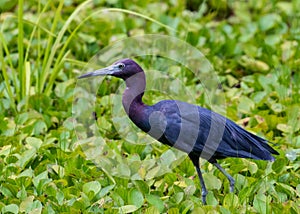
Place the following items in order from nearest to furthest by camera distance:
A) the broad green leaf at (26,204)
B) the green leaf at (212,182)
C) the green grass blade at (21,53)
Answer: the broad green leaf at (26,204) → the green leaf at (212,182) → the green grass blade at (21,53)

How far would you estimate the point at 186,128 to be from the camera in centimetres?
438

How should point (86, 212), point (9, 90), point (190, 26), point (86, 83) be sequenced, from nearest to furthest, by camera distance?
point (86, 212) < point (9, 90) < point (86, 83) < point (190, 26)

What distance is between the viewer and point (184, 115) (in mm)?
4398

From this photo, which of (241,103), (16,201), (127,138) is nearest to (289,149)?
(241,103)

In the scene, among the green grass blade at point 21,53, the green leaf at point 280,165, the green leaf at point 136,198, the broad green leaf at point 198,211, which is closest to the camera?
the broad green leaf at point 198,211

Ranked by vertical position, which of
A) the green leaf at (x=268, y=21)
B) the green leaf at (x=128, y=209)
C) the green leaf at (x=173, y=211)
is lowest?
the green leaf at (x=128, y=209)

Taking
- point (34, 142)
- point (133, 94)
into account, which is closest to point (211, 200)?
point (133, 94)

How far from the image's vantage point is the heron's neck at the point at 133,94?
438 centimetres

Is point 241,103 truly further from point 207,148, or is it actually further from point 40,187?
point 40,187

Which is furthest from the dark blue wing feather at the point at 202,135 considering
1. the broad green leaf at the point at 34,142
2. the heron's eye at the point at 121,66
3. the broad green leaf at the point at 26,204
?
the broad green leaf at the point at 34,142

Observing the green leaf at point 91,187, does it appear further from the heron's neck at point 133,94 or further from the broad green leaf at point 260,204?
the broad green leaf at point 260,204

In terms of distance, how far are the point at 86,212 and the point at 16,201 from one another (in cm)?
44

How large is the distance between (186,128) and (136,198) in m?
0.52

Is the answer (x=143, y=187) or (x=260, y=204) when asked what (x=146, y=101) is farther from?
(x=260, y=204)
